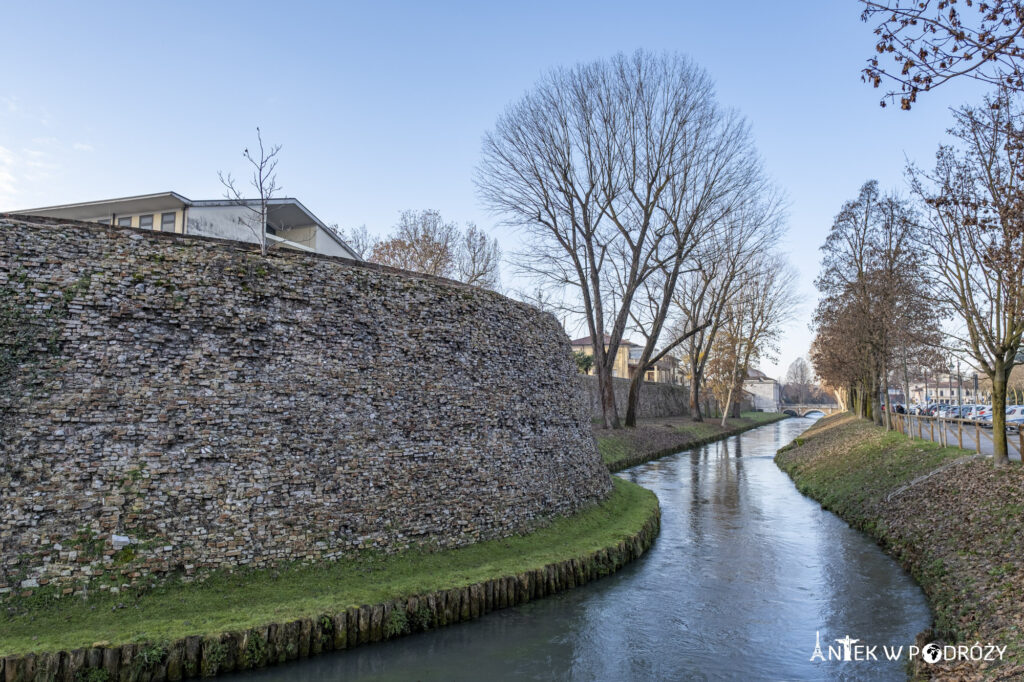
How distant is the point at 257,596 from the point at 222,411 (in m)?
2.86

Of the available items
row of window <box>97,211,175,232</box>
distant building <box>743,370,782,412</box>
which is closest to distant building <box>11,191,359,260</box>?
row of window <box>97,211,175,232</box>

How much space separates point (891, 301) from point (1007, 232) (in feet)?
47.7

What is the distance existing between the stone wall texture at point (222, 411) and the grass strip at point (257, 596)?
308mm

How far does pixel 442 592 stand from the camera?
10.3m

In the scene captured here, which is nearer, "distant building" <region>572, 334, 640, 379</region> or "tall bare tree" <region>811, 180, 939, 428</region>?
"tall bare tree" <region>811, 180, 939, 428</region>

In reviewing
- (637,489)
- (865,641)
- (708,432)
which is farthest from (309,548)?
(708,432)

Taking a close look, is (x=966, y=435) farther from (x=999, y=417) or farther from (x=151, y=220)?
(x=151, y=220)

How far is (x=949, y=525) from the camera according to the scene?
13242 millimetres

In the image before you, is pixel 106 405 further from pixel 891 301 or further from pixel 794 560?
pixel 891 301

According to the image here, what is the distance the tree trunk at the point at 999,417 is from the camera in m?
15.6

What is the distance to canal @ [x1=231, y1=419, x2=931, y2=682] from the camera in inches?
359

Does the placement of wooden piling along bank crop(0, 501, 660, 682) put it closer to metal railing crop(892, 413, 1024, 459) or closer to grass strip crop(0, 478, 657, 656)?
grass strip crop(0, 478, 657, 656)

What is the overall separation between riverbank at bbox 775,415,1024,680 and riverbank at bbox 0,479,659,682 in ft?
20.2

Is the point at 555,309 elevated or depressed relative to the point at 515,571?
elevated
